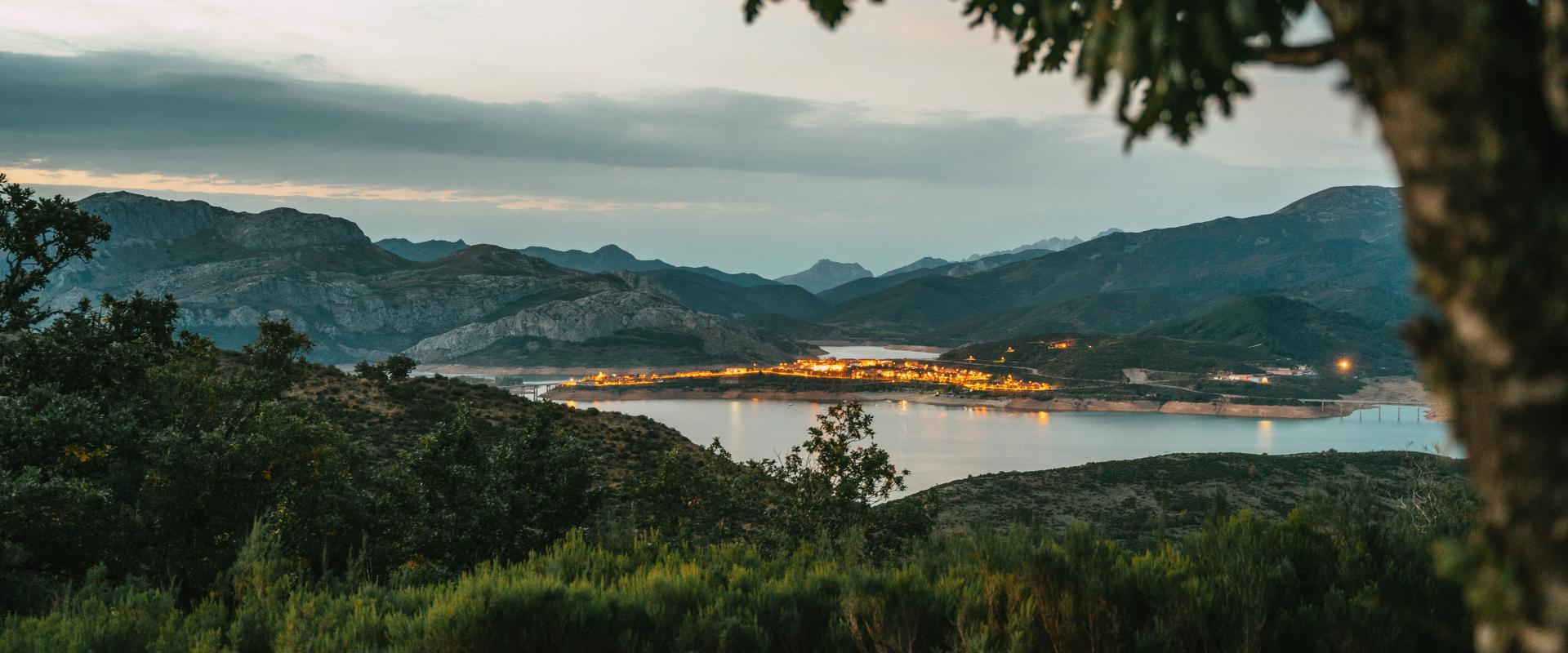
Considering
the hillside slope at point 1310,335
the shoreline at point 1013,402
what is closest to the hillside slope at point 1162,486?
the shoreline at point 1013,402

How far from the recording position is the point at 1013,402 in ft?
451

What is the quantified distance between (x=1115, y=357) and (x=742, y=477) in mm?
144704

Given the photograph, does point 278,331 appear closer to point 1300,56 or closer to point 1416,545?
point 1416,545

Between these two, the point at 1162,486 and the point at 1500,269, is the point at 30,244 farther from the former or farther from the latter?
the point at 1162,486

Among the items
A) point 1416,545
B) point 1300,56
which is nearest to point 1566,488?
point 1300,56

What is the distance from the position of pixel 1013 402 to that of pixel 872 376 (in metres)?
35.4

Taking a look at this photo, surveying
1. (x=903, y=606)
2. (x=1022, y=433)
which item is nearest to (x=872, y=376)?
(x=1022, y=433)

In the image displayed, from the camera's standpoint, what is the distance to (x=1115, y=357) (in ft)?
527

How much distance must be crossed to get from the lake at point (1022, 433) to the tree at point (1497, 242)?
228 ft

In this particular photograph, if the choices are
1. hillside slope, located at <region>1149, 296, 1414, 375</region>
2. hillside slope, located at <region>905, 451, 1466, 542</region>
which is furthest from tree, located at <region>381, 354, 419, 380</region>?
hillside slope, located at <region>1149, 296, 1414, 375</region>

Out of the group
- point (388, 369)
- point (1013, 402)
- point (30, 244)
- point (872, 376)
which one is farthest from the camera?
point (872, 376)

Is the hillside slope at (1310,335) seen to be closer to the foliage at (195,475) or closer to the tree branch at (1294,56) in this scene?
the foliage at (195,475)

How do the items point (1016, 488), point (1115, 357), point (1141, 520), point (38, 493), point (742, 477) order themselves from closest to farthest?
point (38, 493) < point (742, 477) < point (1141, 520) < point (1016, 488) < point (1115, 357)

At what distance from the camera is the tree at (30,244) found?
16.4 metres
